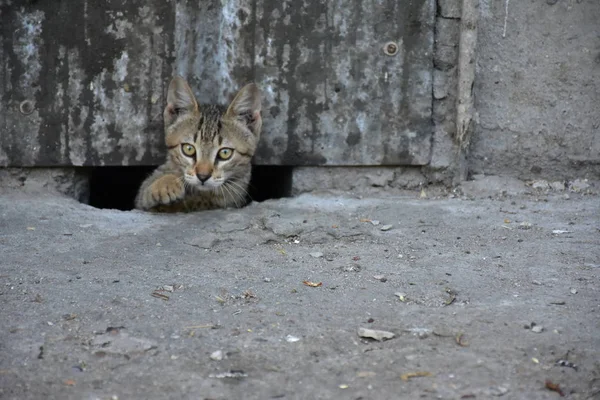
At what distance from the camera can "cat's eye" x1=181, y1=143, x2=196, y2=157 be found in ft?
16.1

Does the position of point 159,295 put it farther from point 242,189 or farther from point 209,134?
point 242,189

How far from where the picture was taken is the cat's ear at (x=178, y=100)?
4773mm

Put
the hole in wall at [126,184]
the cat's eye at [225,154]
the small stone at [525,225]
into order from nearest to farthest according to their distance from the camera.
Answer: the small stone at [525,225], the cat's eye at [225,154], the hole in wall at [126,184]

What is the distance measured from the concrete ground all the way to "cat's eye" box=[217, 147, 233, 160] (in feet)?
1.38

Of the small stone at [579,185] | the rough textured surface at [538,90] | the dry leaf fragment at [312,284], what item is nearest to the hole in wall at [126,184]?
the rough textured surface at [538,90]

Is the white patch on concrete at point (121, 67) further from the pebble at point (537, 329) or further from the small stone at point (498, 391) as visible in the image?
the small stone at point (498, 391)

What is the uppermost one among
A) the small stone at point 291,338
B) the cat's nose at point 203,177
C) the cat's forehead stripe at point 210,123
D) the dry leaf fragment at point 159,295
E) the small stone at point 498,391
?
the cat's forehead stripe at point 210,123

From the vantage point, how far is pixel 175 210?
5.08 m

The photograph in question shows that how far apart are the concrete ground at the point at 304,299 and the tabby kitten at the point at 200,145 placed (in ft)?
0.95

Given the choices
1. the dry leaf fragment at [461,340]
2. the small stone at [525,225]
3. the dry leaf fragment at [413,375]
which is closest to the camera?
the dry leaf fragment at [413,375]

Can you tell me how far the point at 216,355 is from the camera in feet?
9.15

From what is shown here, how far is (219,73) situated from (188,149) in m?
0.52

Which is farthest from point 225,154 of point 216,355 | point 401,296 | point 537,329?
point 537,329

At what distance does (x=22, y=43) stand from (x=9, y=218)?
1113mm
